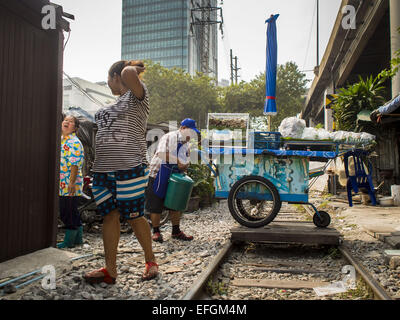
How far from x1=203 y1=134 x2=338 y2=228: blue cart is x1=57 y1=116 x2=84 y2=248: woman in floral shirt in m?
1.91

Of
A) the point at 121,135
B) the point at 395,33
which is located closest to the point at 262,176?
the point at 121,135

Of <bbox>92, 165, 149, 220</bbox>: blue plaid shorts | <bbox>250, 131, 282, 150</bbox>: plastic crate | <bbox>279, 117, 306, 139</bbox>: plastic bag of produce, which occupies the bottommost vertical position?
<bbox>92, 165, 149, 220</bbox>: blue plaid shorts

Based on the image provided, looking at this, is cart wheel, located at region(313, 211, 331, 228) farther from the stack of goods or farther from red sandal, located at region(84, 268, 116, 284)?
red sandal, located at region(84, 268, 116, 284)

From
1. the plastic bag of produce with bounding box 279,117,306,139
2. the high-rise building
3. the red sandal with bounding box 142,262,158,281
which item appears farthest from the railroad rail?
the high-rise building

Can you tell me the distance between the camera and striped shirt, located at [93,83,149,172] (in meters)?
2.94

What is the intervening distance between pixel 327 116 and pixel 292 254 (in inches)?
736

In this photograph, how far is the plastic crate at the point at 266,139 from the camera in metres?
5.01

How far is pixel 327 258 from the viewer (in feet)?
14.6

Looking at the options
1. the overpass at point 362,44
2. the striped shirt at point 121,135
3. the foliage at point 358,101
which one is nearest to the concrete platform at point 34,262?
the striped shirt at point 121,135

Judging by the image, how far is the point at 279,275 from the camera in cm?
373

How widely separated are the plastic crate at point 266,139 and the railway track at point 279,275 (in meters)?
1.53

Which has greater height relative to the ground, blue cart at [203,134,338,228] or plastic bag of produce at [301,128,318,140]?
plastic bag of produce at [301,128,318,140]

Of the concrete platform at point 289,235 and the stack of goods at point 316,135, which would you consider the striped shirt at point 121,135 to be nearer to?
the concrete platform at point 289,235
